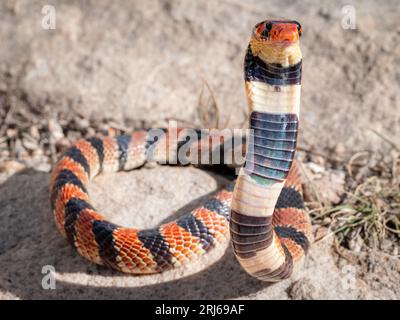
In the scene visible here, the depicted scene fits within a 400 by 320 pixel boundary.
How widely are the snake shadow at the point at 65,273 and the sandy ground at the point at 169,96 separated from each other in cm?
1

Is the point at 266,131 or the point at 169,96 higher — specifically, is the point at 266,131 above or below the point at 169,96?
above

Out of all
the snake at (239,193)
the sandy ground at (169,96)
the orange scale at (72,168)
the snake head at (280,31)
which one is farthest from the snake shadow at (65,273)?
the snake head at (280,31)

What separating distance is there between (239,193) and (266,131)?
465mm

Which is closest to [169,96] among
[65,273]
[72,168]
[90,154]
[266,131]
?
[90,154]

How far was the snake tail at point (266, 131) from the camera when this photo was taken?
3541 mm

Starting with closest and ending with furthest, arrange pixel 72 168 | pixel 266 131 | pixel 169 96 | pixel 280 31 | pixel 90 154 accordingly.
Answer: pixel 280 31, pixel 266 131, pixel 72 168, pixel 90 154, pixel 169 96

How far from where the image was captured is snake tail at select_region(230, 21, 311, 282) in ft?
11.6

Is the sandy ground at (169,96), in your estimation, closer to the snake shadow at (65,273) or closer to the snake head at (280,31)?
the snake shadow at (65,273)

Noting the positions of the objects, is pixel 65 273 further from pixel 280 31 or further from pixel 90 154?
pixel 280 31

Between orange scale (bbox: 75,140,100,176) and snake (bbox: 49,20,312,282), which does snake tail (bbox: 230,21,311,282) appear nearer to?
snake (bbox: 49,20,312,282)

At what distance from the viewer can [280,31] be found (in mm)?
3439

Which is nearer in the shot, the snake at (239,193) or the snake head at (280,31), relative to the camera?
the snake head at (280,31)

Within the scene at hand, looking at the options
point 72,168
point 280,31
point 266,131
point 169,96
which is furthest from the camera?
point 169,96
